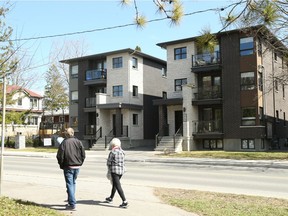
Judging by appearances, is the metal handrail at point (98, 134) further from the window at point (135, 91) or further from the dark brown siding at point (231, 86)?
the dark brown siding at point (231, 86)

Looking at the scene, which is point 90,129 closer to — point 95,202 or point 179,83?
point 179,83

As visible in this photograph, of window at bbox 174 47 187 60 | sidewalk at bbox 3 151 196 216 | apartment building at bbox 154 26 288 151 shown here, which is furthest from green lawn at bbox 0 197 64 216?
window at bbox 174 47 187 60

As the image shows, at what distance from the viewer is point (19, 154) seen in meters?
32.5

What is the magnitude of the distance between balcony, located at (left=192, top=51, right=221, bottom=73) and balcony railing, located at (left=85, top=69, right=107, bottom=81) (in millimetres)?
10721

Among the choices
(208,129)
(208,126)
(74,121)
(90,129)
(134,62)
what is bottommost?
(208,129)

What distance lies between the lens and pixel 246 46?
104 feet

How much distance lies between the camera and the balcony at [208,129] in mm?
32362

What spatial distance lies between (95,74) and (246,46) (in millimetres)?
16546

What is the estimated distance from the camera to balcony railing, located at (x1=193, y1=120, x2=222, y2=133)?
32625mm

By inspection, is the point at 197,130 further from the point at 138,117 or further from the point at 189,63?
the point at 138,117

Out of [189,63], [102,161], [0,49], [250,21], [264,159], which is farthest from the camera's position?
[189,63]

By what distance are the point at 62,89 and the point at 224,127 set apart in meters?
32.6

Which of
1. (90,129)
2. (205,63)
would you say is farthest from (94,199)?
(90,129)

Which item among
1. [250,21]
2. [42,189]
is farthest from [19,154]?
[250,21]
